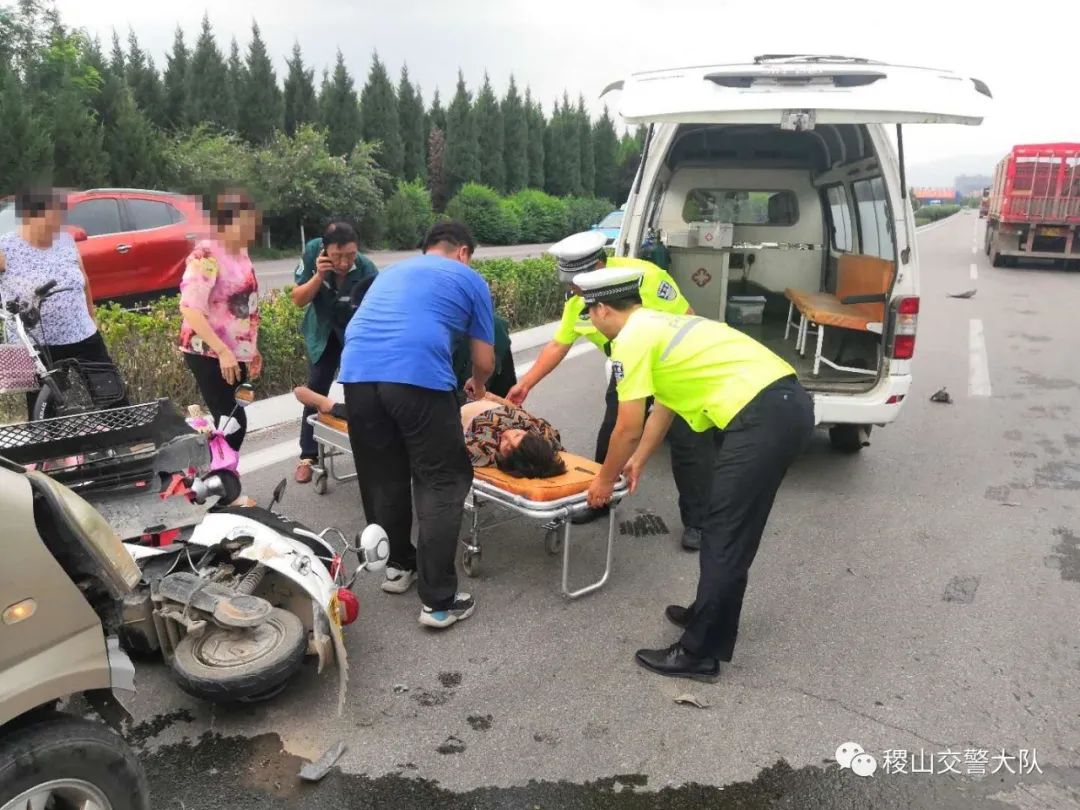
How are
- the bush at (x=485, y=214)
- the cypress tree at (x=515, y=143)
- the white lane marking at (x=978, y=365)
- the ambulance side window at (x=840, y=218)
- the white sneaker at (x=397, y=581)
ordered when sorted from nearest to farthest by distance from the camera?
the white sneaker at (x=397, y=581) → the ambulance side window at (x=840, y=218) → the white lane marking at (x=978, y=365) → the bush at (x=485, y=214) → the cypress tree at (x=515, y=143)

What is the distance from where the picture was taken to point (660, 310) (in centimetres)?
401

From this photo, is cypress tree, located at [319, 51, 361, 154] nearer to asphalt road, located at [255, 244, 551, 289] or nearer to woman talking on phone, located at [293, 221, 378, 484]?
asphalt road, located at [255, 244, 551, 289]

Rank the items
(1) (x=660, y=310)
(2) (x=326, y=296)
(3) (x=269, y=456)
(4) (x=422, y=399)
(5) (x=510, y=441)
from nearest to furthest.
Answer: (4) (x=422, y=399) < (5) (x=510, y=441) < (1) (x=660, y=310) < (2) (x=326, y=296) < (3) (x=269, y=456)

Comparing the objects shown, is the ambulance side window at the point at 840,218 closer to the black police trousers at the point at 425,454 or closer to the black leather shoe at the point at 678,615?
the black leather shoe at the point at 678,615

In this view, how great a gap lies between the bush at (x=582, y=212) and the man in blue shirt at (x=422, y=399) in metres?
35.4

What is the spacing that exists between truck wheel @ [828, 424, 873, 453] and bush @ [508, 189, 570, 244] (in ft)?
99.1

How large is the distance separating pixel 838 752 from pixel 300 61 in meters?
33.4

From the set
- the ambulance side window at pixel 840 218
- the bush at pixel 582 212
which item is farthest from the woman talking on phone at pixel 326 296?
the bush at pixel 582 212

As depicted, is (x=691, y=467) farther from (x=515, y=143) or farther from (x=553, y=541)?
(x=515, y=143)

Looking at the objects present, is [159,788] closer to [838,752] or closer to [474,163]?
[838,752]

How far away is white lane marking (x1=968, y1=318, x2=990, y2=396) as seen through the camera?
317 inches

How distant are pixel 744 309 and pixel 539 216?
98.5 feet

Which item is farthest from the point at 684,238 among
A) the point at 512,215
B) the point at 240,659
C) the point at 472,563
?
the point at 512,215

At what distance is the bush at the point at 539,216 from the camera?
35.5 meters
